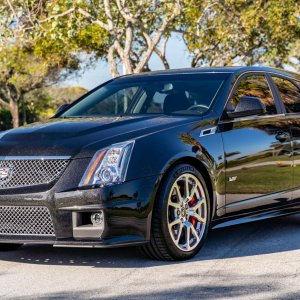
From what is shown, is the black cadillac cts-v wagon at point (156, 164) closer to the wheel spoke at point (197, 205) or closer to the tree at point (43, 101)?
the wheel spoke at point (197, 205)

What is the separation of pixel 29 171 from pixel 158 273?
1.28 m

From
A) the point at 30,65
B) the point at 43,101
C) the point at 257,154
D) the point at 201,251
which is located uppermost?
the point at 30,65

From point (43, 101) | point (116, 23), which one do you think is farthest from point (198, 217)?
point (43, 101)

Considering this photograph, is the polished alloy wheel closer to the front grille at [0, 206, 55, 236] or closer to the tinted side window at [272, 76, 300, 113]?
the front grille at [0, 206, 55, 236]

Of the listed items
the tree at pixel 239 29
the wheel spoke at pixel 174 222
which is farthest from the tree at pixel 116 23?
the wheel spoke at pixel 174 222

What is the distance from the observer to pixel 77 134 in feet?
22.6

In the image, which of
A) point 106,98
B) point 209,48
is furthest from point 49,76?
point 106,98

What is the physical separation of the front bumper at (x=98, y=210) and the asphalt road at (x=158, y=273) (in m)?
0.27

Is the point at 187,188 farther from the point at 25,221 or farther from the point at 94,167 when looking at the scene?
the point at 25,221

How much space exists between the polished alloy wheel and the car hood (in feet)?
1.69

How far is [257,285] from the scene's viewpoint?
609 cm

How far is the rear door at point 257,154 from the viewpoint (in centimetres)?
761

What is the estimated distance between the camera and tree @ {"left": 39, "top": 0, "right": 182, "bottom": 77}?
2225cm

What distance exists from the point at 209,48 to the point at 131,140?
87.8 feet
